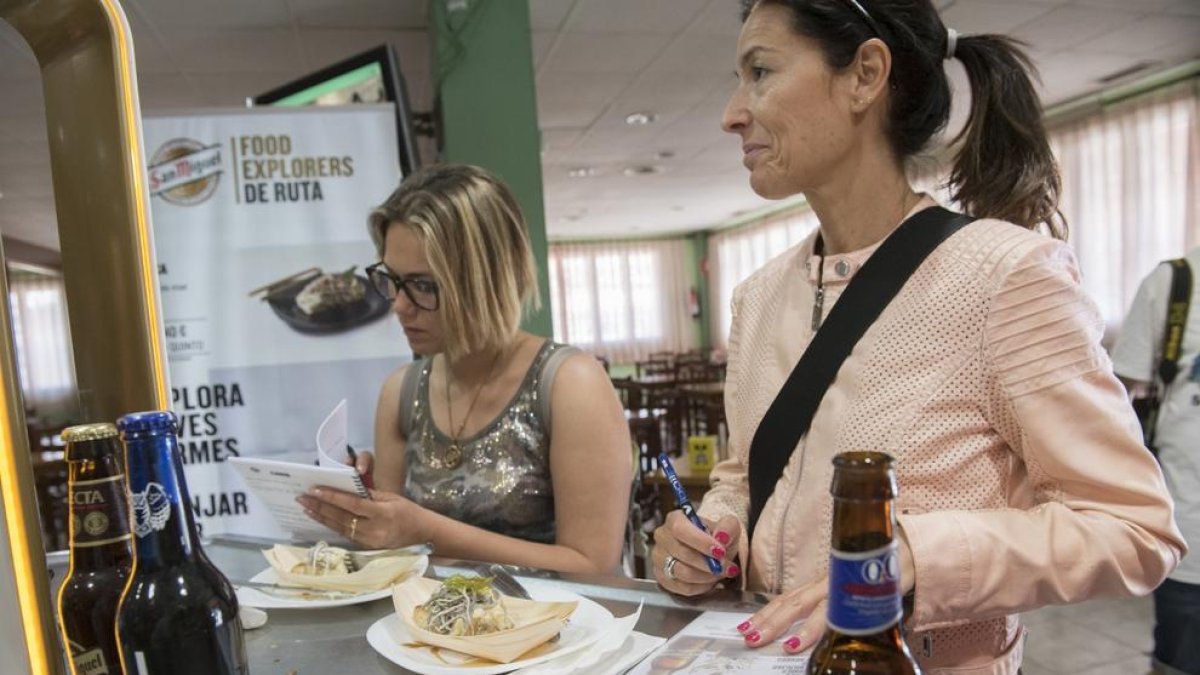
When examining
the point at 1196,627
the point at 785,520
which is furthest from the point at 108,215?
the point at 1196,627

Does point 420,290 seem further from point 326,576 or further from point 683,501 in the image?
point 683,501

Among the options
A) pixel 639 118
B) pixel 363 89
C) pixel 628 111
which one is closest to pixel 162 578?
pixel 363 89

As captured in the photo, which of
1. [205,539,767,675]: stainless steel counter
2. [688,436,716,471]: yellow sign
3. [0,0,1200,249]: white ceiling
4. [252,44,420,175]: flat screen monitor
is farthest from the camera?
[688,436,716,471]: yellow sign

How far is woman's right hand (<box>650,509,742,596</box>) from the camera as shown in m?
0.90

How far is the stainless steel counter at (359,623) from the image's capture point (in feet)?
2.61

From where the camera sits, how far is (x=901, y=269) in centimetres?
98

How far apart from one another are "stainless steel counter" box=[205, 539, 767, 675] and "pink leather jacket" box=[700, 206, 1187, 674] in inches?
7.0

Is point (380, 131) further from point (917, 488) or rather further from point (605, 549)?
point (917, 488)

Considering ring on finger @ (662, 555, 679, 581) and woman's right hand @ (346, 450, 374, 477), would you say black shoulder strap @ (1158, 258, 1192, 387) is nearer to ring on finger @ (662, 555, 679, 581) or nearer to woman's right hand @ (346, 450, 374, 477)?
ring on finger @ (662, 555, 679, 581)

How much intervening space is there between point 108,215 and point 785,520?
83 cm

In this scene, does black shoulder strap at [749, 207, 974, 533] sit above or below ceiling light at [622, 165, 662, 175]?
below

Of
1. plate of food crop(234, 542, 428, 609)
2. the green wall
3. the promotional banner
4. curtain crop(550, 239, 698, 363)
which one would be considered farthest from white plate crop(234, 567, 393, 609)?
curtain crop(550, 239, 698, 363)

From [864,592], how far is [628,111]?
566 cm

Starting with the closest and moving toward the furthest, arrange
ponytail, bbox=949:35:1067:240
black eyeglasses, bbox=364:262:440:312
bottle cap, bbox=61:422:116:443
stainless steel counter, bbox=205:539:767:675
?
1. bottle cap, bbox=61:422:116:443
2. stainless steel counter, bbox=205:539:767:675
3. ponytail, bbox=949:35:1067:240
4. black eyeglasses, bbox=364:262:440:312
